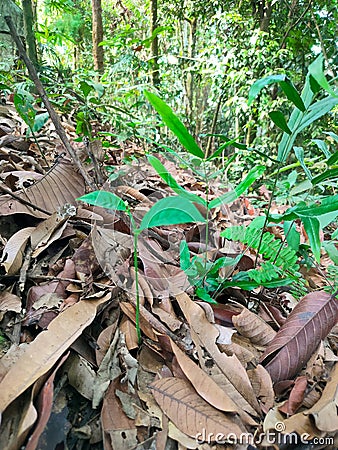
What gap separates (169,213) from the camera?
21.4 inches

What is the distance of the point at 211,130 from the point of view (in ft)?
13.2

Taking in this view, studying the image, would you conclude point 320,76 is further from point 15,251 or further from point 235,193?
point 15,251

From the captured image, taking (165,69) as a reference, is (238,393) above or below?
below

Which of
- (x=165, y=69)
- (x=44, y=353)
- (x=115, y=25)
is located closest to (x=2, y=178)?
(x=44, y=353)

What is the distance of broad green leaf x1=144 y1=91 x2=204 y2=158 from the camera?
608 mm

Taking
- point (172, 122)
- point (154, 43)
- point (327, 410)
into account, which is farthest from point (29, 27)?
point (154, 43)

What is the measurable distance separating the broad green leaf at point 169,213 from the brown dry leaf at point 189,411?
0.24m

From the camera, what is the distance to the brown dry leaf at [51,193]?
2.80ft

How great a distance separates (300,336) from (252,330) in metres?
0.08

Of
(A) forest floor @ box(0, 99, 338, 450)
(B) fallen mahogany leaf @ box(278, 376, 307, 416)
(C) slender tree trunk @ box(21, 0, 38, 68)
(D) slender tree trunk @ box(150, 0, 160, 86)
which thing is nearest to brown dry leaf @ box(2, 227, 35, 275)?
(A) forest floor @ box(0, 99, 338, 450)

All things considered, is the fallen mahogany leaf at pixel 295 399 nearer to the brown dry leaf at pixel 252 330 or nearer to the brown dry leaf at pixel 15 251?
the brown dry leaf at pixel 252 330

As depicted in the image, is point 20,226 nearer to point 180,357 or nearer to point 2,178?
point 2,178

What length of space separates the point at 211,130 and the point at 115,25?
2133 mm

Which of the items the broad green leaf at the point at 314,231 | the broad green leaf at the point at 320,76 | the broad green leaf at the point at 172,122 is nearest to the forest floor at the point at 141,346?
the broad green leaf at the point at 314,231
